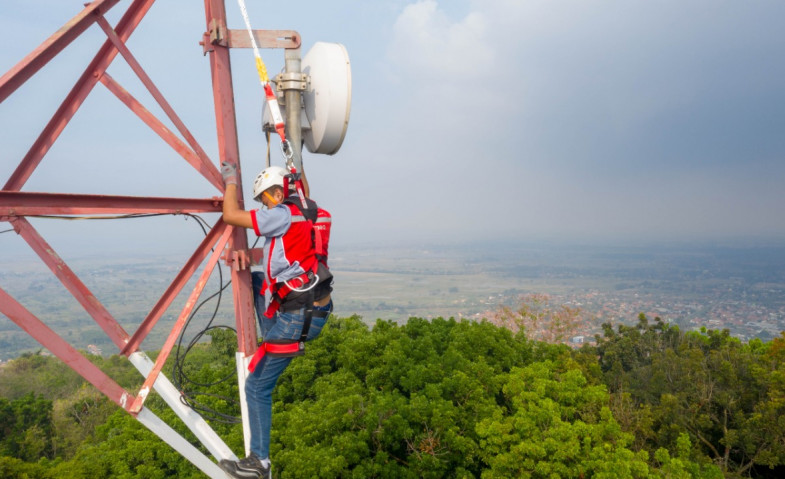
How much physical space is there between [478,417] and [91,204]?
568 inches

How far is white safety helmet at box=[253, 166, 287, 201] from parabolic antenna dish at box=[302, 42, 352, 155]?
57cm

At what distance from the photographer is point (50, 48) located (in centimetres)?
402

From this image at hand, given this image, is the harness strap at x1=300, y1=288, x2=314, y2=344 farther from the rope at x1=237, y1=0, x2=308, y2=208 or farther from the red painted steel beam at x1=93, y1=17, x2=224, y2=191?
the red painted steel beam at x1=93, y1=17, x2=224, y2=191

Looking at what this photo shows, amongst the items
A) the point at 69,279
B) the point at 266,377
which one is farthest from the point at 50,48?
the point at 266,377

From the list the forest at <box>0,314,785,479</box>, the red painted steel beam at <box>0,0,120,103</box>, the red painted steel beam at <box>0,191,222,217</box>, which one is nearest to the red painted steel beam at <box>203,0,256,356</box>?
the red painted steel beam at <box>0,191,222,217</box>

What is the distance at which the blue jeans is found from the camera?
193 inches

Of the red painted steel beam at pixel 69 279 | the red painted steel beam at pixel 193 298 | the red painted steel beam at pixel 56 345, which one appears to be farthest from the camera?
the red painted steel beam at pixel 193 298

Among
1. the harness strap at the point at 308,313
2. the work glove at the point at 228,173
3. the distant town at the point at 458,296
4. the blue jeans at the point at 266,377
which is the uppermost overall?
the work glove at the point at 228,173

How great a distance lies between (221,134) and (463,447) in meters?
12.6

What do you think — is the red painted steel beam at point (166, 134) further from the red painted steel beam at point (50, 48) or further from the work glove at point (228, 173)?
the red painted steel beam at point (50, 48)

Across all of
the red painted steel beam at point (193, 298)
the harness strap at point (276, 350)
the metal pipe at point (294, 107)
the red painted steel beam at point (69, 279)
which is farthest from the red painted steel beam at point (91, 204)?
the harness strap at point (276, 350)

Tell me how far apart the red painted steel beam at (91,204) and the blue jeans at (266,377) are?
4.64 ft

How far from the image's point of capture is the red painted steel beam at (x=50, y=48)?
375cm

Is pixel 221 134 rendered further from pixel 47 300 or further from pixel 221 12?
pixel 47 300
